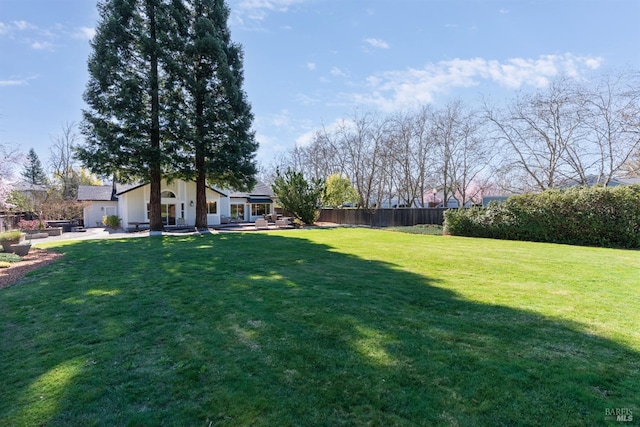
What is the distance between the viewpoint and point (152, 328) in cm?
411

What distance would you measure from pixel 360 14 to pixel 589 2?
8.13 m

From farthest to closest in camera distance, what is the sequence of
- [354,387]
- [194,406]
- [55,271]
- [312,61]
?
1. [312,61]
2. [55,271]
3. [354,387]
4. [194,406]

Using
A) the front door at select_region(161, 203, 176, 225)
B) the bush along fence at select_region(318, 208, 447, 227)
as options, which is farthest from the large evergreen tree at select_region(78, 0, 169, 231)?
the bush along fence at select_region(318, 208, 447, 227)

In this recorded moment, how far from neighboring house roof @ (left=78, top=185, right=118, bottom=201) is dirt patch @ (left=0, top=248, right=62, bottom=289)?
21.9m

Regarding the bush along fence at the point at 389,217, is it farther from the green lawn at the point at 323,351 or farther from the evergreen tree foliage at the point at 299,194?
the green lawn at the point at 323,351

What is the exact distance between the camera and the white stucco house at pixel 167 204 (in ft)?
87.9

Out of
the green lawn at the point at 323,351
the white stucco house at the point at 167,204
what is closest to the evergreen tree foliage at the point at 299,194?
the white stucco house at the point at 167,204

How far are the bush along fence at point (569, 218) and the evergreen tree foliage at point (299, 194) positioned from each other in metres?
13.4

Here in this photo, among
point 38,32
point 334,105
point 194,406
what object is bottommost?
point 194,406

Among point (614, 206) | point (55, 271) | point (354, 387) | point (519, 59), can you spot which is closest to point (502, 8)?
point (519, 59)

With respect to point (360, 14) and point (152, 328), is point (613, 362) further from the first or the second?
point (360, 14)

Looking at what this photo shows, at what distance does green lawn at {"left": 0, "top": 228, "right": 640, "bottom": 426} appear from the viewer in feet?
7.89

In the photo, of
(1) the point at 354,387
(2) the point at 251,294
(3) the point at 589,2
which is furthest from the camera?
(3) the point at 589,2

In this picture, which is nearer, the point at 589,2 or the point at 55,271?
the point at 55,271
